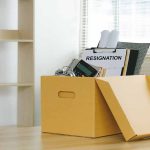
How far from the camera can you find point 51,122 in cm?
146

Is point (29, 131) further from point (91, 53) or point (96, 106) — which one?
point (91, 53)

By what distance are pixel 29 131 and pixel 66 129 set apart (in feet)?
0.49

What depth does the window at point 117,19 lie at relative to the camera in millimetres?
3879

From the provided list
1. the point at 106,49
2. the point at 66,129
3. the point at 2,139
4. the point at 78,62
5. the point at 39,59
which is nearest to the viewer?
the point at 2,139

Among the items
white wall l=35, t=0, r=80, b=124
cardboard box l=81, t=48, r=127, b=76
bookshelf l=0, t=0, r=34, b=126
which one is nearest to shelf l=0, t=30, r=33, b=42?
bookshelf l=0, t=0, r=34, b=126

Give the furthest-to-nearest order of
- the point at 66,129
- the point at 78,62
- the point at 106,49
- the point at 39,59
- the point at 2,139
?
1. the point at 39,59
2. the point at 106,49
3. the point at 78,62
4. the point at 66,129
5. the point at 2,139

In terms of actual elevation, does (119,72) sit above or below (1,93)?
above

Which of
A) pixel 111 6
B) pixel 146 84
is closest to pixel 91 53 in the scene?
pixel 146 84

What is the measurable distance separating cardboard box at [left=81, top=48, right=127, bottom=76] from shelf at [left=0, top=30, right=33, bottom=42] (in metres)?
2.19

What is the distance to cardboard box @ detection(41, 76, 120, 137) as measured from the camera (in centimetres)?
136

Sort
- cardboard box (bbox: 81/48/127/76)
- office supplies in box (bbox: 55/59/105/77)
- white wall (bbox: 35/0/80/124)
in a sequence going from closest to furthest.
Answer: office supplies in box (bbox: 55/59/105/77), cardboard box (bbox: 81/48/127/76), white wall (bbox: 35/0/80/124)

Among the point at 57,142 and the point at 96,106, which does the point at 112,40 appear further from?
the point at 57,142

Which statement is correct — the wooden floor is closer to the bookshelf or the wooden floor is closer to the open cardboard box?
the open cardboard box

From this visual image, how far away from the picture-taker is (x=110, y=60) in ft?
5.30
